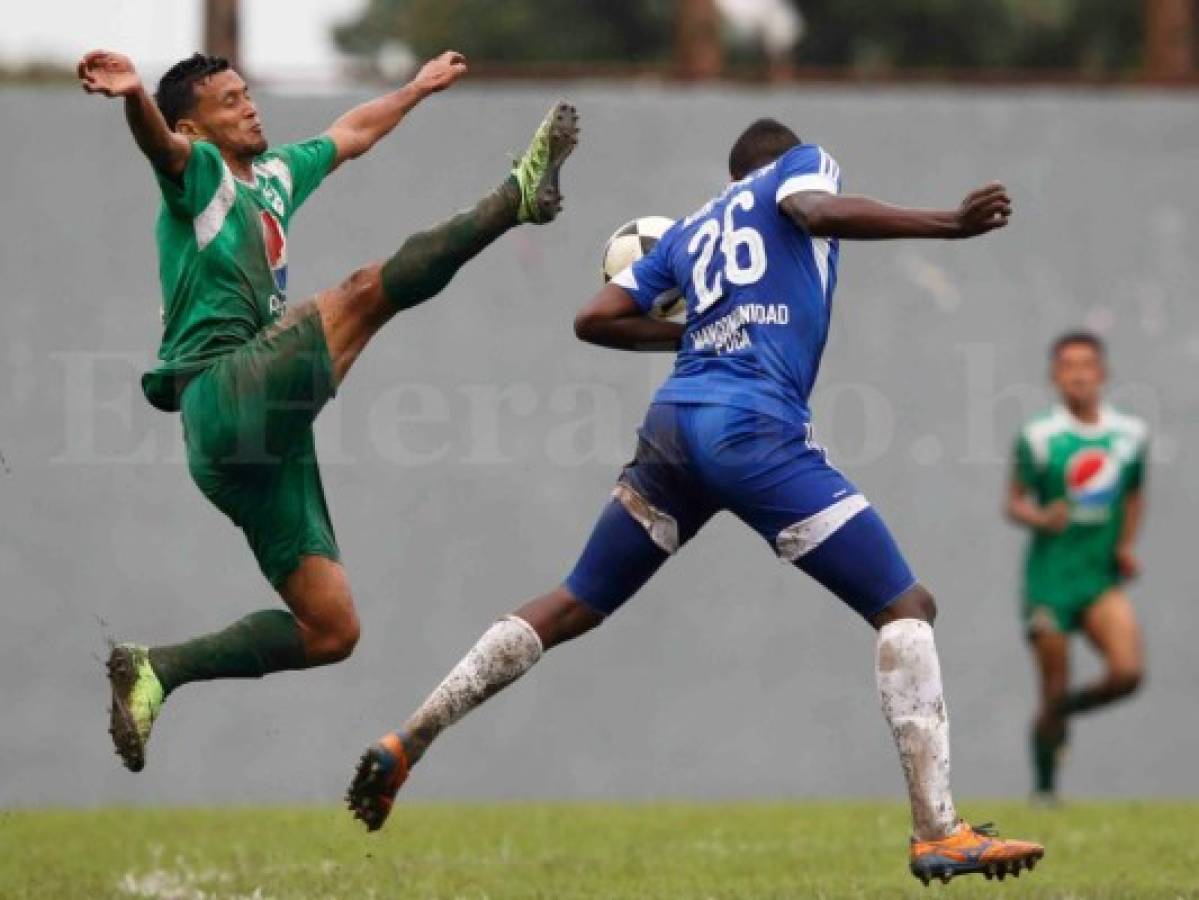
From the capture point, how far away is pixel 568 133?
7699mm

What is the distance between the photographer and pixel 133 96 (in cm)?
711

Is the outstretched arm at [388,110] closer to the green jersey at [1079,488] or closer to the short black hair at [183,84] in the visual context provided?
the short black hair at [183,84]

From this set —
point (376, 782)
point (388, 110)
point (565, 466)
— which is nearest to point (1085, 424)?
point (565, 466)

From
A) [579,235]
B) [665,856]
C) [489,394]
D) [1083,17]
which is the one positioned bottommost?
[665,856]

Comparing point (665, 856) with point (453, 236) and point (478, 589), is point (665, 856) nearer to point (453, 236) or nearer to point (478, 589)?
point (453, 236)

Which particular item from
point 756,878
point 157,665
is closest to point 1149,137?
point 756,878

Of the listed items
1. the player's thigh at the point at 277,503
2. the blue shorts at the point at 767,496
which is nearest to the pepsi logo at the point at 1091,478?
the blue shorts at the point at 767,496

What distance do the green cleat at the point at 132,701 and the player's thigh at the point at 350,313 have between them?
3.58 feet

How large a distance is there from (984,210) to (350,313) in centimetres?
197

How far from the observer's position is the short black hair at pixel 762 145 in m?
7.77

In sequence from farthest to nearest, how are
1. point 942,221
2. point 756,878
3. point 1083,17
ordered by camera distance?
point 1083,17
point 756,878
point 942,221

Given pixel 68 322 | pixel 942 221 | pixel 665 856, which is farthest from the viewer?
pixel 68 322

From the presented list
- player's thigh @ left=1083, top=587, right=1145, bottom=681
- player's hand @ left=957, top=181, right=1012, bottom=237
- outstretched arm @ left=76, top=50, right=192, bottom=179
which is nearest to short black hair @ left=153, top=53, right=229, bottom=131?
outstretched arm @ left=76, top=50, right=192, bottom=179

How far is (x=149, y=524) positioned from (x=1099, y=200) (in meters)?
5.82
